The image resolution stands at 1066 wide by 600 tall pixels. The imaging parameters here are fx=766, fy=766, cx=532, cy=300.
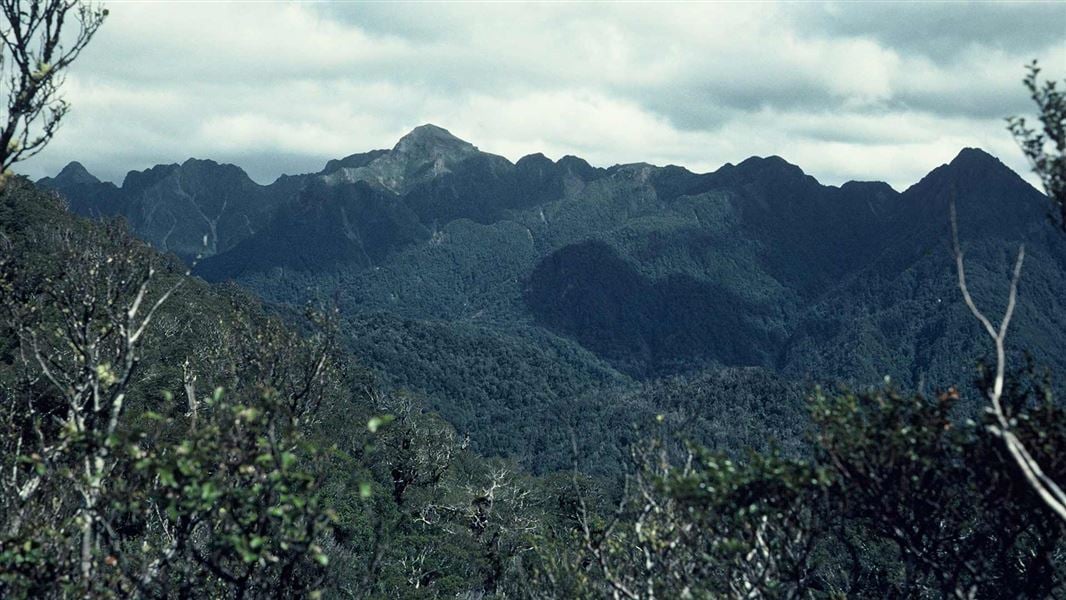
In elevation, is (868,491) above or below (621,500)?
above

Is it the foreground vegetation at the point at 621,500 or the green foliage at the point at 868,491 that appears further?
the green foliage at the point at 868,491

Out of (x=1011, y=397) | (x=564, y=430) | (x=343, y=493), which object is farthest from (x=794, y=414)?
(x=1011, y=397)

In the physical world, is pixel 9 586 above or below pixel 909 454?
below

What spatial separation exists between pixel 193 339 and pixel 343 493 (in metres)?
29.4

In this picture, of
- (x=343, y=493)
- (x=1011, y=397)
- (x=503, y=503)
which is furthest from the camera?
(x=503, y=503)

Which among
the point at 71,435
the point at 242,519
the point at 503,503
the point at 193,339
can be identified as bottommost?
the point at 503,503

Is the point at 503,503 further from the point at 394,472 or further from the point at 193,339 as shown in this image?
the point at 193,339

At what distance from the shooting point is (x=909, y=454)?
34.6ft

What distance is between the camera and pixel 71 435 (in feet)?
30.2

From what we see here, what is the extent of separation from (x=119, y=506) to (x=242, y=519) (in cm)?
157

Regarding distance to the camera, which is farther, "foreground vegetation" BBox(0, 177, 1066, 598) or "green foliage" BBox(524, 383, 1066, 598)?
"green foliage" BBox(524, 383, 1066, 598)

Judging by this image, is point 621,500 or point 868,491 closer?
point 868,491

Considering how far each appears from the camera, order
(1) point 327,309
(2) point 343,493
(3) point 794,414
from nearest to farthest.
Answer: (1) point 327,309 < (2) point 343,493 < (3) point 794,414

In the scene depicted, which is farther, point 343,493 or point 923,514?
point 343,493
